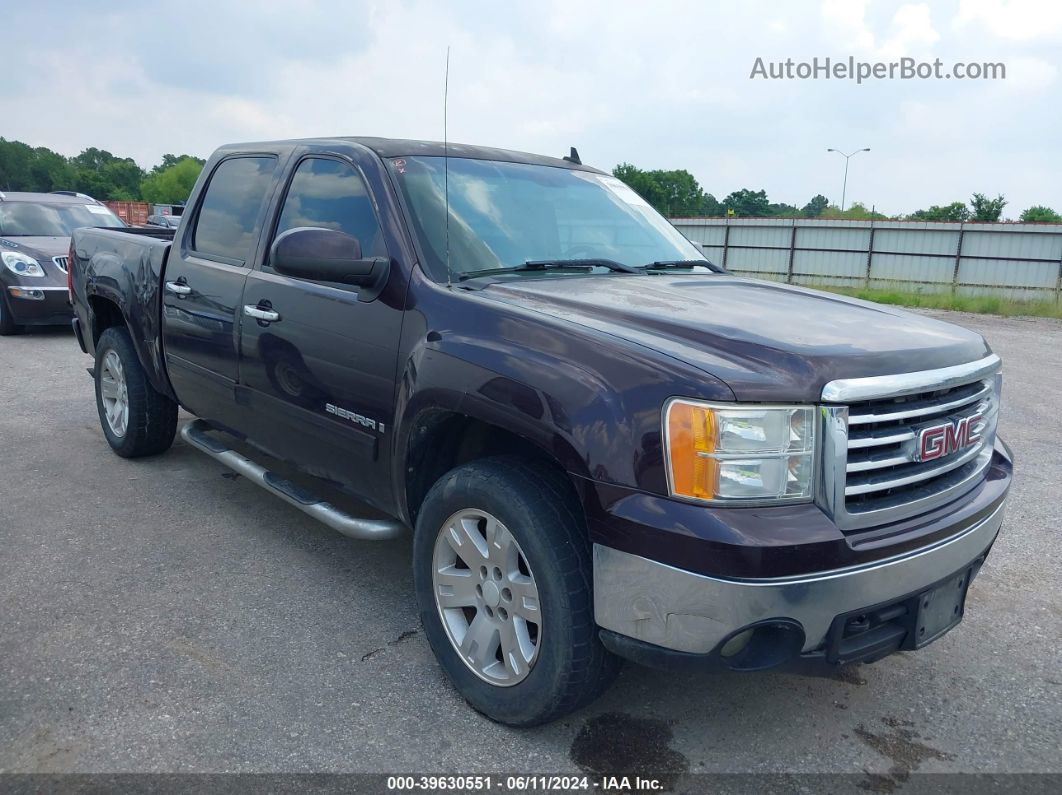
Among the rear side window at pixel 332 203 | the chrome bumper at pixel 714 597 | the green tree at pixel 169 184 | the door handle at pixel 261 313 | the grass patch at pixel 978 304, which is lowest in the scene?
the grass patch at pixel 978 304

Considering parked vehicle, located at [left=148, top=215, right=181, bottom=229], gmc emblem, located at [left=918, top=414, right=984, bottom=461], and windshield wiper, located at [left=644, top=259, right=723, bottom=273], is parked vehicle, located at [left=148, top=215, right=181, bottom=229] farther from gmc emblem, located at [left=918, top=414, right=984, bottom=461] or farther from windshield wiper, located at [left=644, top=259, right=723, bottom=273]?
gmc emblem, located at [left=918, top=414, right=984, bottom=461]

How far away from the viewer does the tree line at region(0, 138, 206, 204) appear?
94000 millimetres

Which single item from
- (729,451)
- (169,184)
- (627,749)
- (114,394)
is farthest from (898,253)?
(169,184)

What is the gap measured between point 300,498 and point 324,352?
0.70 metres

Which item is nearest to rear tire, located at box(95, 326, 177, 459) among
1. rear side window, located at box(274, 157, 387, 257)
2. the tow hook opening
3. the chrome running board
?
the chrome running board

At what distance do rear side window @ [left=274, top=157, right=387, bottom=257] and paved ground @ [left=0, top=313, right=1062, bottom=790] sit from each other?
1.49 meters

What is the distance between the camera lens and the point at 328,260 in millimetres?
3014

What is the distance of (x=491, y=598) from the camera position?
268 cm

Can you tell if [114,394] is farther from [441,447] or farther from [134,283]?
[441,447]

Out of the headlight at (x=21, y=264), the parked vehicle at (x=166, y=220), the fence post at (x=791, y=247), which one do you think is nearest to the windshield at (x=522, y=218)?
the parked vehicle at (x=166, y=220)

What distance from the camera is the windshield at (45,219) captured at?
36.1 feet

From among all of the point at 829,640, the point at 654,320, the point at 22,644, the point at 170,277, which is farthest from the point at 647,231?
the point at 22,644

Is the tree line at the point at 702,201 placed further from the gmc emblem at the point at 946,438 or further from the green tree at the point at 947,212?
the gmc emblem at the point at 946,438

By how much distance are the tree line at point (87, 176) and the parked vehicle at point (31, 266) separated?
8432 centimetres
